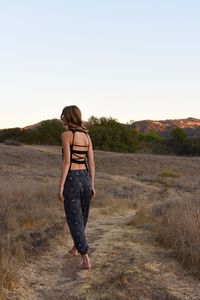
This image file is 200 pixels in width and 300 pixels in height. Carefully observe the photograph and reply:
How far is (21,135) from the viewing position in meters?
70.4

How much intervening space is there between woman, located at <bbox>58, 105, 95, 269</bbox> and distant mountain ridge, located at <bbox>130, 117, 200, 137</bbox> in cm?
12646

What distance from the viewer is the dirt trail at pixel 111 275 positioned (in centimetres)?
530

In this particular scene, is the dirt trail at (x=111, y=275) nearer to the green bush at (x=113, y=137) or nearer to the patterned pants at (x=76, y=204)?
the patterned pants at (x=76, y=204)

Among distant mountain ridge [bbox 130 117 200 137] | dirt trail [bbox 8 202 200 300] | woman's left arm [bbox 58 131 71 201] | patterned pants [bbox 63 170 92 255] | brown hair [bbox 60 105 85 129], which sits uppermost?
distant mountain ridge [bbox 130 117 200 137]

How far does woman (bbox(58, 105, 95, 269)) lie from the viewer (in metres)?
6.27

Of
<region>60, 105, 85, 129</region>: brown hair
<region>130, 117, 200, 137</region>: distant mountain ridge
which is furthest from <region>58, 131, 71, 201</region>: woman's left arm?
<region>130, 117, 200, 137</region>: distant mountain ridge

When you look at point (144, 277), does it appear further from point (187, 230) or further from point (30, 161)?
point (30, 161)

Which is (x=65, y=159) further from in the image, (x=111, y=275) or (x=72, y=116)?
(x=111, y=275)

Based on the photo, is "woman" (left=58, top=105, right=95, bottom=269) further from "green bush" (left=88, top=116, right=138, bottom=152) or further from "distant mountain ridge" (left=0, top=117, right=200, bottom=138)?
"distant mountain ridge" (left=0, top=117, right=200, bottom=138)

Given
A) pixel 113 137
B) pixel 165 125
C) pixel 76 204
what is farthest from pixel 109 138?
pixel 165 125

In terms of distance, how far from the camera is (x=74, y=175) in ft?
20.8

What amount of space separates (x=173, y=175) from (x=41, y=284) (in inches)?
1048

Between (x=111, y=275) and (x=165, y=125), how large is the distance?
15221cm

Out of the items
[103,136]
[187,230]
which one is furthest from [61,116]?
[103,136]
